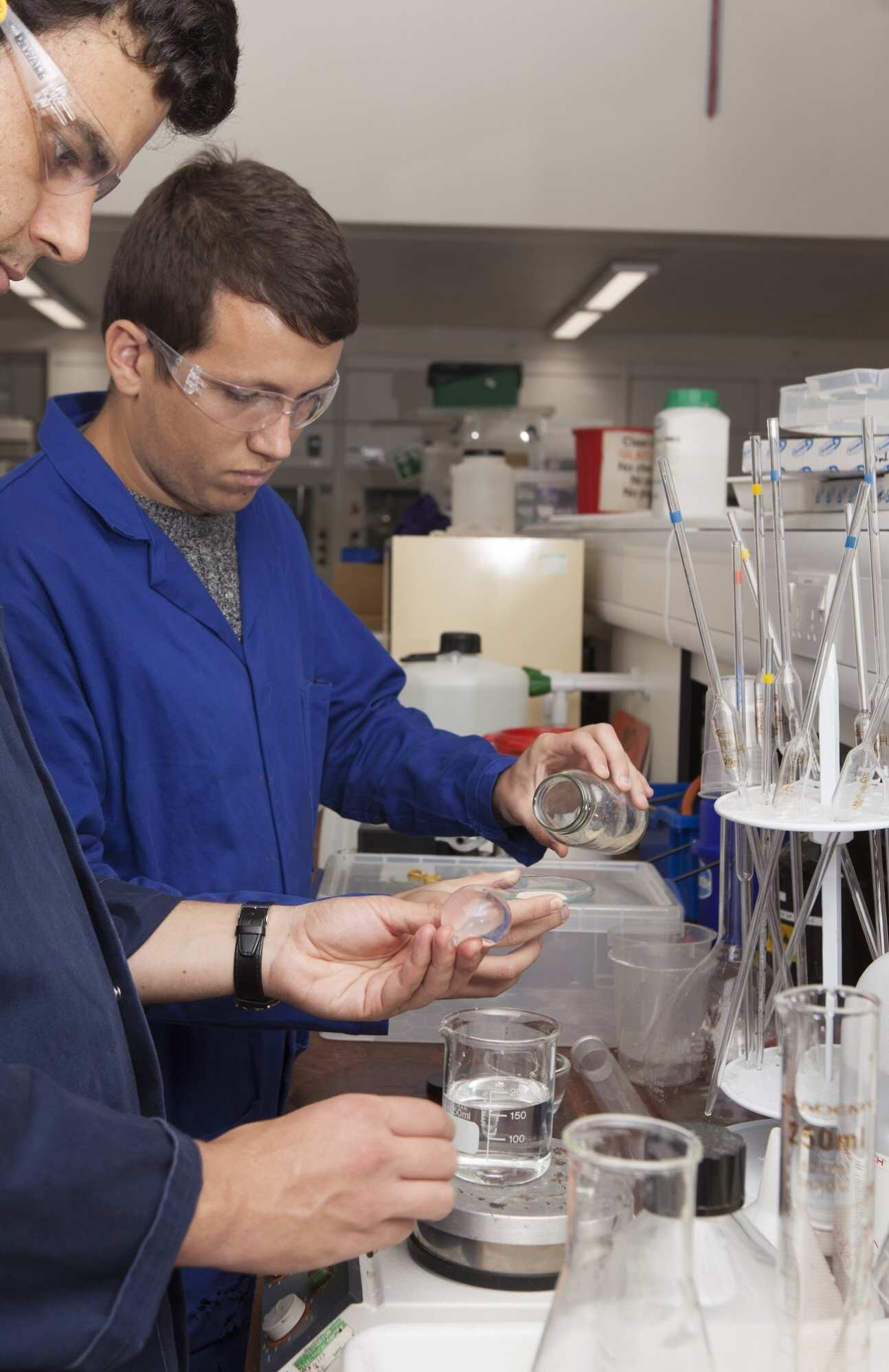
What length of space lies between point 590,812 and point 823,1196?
30.7 inches

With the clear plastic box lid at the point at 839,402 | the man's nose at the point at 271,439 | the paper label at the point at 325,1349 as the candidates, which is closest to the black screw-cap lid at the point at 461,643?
the man's nose at the point at 271,439

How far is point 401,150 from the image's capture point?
14.8 feet

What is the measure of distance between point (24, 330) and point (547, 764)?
22.8 ft

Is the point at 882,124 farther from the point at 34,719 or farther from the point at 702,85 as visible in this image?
the point at 34,719

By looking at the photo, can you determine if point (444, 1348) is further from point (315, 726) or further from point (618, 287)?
point (618, 287)

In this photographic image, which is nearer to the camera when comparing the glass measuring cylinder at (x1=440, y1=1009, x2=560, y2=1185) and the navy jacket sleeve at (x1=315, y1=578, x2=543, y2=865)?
the glass measuring cylinder at (x1=440, y1=1009, x2=560, y2=1185)

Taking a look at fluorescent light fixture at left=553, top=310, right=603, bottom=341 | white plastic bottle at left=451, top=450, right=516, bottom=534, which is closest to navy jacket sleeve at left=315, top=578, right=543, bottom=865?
white plastic bottle at left=451, top=450, right=516, bottom=534

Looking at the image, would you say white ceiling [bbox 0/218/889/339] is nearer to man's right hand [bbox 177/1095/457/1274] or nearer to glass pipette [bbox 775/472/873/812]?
glass pipette [bbox 775/472/873/812]

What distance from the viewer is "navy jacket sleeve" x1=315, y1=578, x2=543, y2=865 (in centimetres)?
176

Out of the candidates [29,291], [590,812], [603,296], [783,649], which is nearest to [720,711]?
[783,649]

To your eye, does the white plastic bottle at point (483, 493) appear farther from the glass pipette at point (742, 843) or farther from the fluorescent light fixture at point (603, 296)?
the glass pipette at point (742, 843)

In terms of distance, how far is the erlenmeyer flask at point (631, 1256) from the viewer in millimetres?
647

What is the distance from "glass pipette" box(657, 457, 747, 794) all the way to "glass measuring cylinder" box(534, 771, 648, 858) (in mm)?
283

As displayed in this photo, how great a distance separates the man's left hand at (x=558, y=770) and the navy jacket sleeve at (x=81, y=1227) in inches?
30.7
